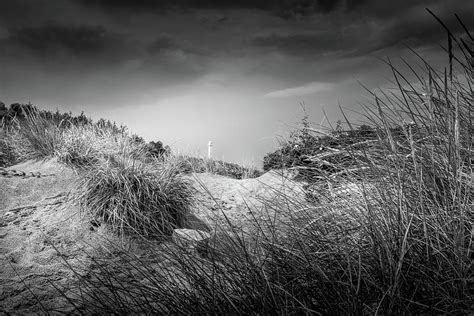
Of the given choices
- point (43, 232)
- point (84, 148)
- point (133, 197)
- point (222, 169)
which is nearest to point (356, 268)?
point (133, 197)

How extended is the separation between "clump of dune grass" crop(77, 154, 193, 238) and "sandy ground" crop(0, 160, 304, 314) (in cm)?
27

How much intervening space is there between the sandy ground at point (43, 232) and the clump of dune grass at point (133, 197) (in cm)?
27

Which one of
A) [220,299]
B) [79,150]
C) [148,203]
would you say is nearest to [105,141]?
[79,150]

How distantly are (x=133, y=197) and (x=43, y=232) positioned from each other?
124cm

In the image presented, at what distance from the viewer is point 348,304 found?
1.40 m

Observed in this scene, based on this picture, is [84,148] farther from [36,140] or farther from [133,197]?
[133,197]

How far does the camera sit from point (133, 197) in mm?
5078

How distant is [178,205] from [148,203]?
512mm

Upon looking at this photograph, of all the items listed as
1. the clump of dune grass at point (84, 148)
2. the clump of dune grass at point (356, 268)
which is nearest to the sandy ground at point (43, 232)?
the clump of dune grass at point (84, 148)

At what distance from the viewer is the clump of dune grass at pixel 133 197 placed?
4930mm

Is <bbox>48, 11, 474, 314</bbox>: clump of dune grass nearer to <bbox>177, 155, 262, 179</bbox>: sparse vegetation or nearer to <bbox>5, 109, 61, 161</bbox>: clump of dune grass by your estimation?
<bbox>5, 109, 61, 161</bbox>: clump of dune grass

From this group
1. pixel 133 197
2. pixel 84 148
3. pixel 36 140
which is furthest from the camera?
pixel 36 140

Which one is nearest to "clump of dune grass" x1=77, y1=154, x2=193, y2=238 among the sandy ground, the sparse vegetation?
the sandy ground

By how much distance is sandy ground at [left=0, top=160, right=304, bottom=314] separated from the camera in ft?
10.7
